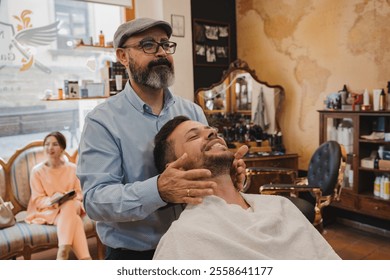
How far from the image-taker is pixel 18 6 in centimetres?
304

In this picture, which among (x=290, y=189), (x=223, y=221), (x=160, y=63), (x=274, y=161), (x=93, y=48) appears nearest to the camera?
(x=223, y=221)

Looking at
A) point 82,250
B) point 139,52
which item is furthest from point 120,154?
point 82,250

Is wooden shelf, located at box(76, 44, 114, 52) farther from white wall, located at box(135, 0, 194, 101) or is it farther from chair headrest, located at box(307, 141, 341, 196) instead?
chair headrest, located at box(307, 141, 341, 196)

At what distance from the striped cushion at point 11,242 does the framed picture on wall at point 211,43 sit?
2369mm

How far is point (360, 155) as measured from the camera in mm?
2973

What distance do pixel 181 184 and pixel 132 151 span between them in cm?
28

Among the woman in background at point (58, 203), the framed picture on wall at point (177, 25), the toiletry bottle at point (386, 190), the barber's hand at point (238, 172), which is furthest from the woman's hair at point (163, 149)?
the framed picture on wall at point (177, 25)

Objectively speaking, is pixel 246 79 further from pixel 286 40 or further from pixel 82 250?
pixel 82 250

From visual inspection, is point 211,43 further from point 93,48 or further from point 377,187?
point 377,187

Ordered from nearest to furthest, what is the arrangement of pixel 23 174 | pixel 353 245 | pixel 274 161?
pixel 23 174
pixel 353 245
pixel 274 161

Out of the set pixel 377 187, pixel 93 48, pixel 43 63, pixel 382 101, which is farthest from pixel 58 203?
pixel 382 101

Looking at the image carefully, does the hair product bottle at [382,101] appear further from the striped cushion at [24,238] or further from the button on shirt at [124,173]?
the striped cushion at [24,238]

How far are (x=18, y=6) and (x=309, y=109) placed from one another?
2783mm

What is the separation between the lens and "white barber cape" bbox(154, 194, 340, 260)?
1.07 meters
